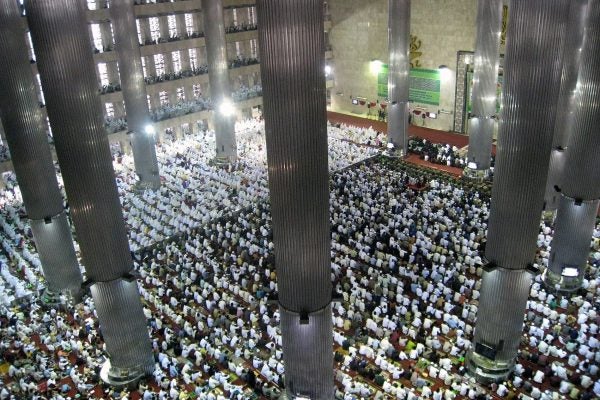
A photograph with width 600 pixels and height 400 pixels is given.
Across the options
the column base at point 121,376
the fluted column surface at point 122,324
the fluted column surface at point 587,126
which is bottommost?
the column base at point 121,376

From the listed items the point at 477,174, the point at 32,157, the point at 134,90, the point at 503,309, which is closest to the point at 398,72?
the point at 477,174

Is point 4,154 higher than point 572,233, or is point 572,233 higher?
point 4,154

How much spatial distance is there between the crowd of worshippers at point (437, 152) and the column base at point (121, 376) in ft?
70.5

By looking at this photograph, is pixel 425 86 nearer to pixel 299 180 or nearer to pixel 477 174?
pixel 477 174

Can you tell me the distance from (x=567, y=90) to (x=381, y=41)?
65.3 ft

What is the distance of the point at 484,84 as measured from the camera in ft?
92.6

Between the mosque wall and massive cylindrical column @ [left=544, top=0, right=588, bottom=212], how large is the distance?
13.6m

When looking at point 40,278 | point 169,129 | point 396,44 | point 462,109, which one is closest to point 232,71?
point 169,129

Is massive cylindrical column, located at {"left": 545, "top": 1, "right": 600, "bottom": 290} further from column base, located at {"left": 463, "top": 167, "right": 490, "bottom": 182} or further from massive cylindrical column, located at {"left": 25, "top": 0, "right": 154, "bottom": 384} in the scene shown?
massive cylindrical column, located at {"left": 25, "top": 0, "right": 154, "bottom": 384}

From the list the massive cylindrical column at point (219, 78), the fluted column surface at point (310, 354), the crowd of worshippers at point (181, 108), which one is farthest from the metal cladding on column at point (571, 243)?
the crowd of worshippers at point (181, 108)

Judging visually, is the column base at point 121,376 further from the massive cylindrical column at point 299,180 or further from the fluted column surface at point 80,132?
the massive cylindrical column at point 299,180

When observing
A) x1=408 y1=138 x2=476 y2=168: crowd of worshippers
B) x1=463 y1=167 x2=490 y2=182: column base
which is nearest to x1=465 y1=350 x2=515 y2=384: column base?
x1=463 y1=167 x2=490 y2=182: column base

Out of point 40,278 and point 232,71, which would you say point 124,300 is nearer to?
point 40,278

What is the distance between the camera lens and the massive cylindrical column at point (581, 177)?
56.5ft
